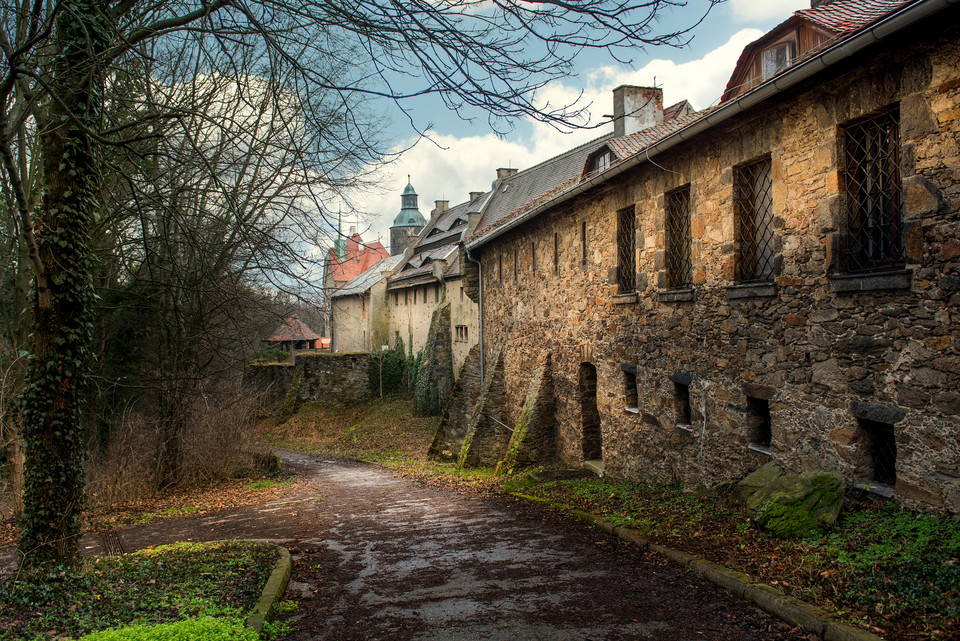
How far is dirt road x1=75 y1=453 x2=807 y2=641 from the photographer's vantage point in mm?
4395

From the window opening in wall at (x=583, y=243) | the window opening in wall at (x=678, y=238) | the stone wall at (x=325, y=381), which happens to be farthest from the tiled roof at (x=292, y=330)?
the window opening in wall at (x=678, y=238)

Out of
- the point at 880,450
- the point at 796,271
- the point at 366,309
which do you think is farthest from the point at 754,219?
the point at 366,309

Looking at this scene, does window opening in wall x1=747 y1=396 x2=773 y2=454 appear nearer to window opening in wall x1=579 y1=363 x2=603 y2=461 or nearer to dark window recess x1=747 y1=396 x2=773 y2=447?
dark window recess x1=747 y1=396 x2=773 y2=447

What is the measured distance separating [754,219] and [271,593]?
6210 millimetres

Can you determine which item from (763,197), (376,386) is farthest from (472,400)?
(763,197)

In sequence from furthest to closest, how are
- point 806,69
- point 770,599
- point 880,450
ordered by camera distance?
point 880,450
point 806,69
point 770,599

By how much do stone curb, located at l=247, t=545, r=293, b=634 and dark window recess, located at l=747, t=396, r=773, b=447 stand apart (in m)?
5.04

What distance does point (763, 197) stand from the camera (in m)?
7.31

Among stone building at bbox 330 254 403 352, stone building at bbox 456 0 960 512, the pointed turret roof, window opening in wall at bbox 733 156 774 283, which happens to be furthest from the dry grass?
the pointed turret roof

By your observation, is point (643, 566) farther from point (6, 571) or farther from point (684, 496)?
point (6, 571)

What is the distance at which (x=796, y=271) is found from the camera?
253 inches

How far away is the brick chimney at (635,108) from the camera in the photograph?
1563 centimetres

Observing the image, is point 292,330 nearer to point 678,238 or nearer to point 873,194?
point 678,238

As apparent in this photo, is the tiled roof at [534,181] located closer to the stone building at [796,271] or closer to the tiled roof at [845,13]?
the stone building at [796,271]
